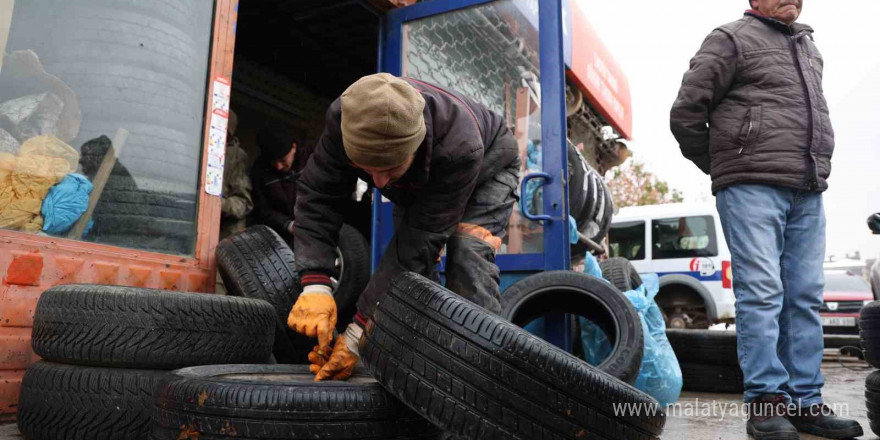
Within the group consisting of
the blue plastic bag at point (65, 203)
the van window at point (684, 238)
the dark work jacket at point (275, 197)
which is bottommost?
the blue plastic bag at point (65, 203)

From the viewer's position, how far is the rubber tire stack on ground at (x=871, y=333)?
235cm

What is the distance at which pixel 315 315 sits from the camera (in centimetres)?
196

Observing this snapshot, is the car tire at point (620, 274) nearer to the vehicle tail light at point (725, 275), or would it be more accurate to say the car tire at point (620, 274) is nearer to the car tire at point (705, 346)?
the car tire at point (705, 346)

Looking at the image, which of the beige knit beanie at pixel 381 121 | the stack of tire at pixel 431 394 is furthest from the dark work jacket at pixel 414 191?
the stack of tire at pixel 431 394

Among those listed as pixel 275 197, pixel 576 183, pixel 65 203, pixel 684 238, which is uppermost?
pixel 684 238

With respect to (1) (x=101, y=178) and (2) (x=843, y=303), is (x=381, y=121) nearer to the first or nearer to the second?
(1) (x=101, y=178)

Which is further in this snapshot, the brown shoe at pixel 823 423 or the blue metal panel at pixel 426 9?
the blue metal panel at pixel 426 9

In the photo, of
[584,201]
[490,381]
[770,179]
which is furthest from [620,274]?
[490,381]

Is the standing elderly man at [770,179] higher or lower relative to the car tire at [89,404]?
higher

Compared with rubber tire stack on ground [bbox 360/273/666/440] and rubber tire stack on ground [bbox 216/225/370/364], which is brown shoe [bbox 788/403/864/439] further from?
rubber tire stack on ground [bbox 216/225/370/364]

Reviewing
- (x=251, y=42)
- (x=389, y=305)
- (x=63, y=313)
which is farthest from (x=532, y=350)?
(x=251, y=42)

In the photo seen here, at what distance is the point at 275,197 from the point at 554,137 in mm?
2111

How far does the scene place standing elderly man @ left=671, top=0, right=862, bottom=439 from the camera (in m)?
2.39

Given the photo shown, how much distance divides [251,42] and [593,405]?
4.89 meters
